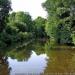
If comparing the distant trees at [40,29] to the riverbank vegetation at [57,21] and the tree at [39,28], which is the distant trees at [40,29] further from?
the riverbank vegetation at [57,21]

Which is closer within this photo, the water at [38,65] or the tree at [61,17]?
the water at [38,65]

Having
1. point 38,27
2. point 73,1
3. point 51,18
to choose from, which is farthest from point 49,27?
point 38,27

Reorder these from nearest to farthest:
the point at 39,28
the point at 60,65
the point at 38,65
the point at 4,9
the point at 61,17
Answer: the point at 60,65 → the point at 38,65 → the point at 4,9 → the point at 61,17 → the point at 39,28

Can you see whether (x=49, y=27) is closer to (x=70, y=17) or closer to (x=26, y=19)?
(x=70, y=17)

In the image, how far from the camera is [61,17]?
5769 cm

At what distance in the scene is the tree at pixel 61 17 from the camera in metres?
54.5

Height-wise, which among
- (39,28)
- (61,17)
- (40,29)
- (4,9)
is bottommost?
(40,29)

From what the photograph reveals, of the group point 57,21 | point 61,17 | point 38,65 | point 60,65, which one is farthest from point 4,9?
point 60,65

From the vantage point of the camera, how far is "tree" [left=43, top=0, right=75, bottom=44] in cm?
5453

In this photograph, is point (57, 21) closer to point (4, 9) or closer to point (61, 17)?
point (61, 17)

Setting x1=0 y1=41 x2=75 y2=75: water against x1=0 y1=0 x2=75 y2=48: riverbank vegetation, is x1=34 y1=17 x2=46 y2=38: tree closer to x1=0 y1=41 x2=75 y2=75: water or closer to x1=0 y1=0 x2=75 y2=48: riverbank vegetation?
x1=0 y1=0 x2=75 y2=48: riverbank vegetation

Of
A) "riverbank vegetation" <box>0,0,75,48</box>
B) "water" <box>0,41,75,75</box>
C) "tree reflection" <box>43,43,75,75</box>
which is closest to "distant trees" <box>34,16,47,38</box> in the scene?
"riverbank vegetation" <box>0,0,75,48</box>

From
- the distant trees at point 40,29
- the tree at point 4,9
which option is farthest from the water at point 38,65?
the distant trees at point 40,29

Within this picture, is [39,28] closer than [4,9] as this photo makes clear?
No
